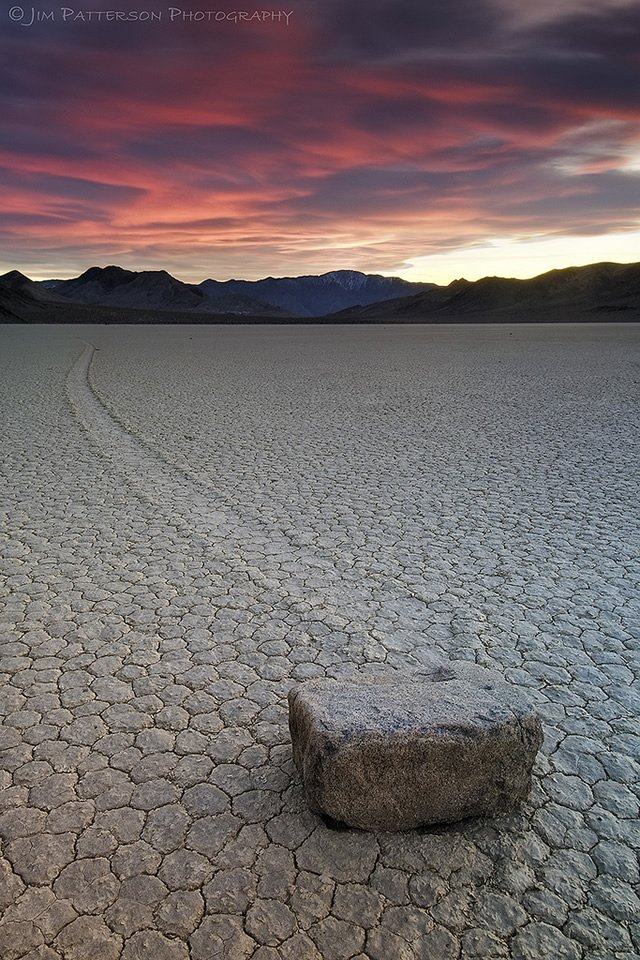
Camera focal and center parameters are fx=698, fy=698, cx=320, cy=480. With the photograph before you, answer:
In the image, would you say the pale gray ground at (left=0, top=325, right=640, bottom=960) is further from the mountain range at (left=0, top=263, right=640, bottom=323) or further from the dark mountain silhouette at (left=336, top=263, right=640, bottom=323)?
the dark mountain silhouette at (left=336, top=263, right=640, bottom=323)

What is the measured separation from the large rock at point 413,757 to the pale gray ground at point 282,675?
0.09 metres

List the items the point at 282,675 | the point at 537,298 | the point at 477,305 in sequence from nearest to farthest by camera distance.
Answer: the point at 282,675
the point at 537,298
the point at 477,305

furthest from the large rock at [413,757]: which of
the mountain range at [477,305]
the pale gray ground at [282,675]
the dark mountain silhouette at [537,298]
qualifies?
the dark mountain silhouette at [537,298]

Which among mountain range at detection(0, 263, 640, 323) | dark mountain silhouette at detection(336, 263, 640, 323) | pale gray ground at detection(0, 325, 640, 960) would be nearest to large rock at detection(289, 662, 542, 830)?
pale gray ground at detection(0, 325, 640, 960)

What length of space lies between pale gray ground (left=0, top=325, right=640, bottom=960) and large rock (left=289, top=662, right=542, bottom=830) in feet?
0.30

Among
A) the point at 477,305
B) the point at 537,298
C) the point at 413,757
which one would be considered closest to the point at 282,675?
the point at 413,757

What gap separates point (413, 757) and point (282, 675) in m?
1.13

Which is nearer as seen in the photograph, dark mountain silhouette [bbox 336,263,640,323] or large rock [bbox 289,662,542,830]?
large rock [bbox 289,662,542,830]

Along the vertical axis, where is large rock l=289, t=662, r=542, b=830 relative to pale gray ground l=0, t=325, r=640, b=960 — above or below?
above

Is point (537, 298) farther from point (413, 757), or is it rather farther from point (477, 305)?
point (413, 757)

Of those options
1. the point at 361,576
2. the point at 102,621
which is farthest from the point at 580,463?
the point at 102,621

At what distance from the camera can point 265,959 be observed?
1867 millimetres

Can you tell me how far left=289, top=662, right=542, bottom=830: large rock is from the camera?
220cm

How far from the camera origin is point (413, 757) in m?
2.21
